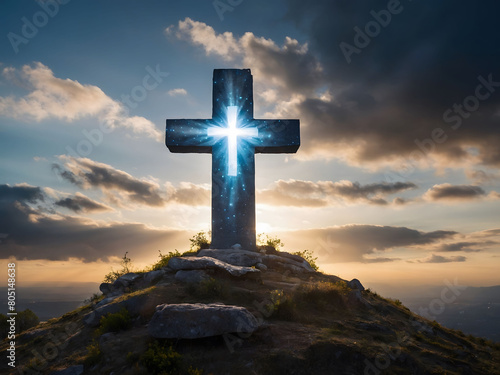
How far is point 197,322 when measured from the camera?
718 cm

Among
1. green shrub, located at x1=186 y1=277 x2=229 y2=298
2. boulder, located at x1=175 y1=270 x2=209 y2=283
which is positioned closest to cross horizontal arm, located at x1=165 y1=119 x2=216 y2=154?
boulder, located at x1=175 y1=270 x2=209 y2=283

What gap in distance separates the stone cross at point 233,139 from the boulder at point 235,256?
175 centimetres

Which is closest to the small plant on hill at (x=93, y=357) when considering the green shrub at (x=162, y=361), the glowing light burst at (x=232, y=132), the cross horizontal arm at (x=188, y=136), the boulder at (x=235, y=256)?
the green shrub at (x=162, y=361)

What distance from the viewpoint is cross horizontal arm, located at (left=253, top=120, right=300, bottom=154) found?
16.2 metres

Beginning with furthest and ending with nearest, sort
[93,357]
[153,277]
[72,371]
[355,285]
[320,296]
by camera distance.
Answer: [355,285] → [153,277] → [320,296] → [93,357] → [72,371]

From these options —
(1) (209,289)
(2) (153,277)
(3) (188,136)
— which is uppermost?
(3) (188,136)

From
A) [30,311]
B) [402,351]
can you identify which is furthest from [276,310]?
[30,311]

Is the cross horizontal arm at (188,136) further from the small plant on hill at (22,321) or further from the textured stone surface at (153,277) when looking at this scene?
the small plant on hill at (22,321)

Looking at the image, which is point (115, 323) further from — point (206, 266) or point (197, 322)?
point (206, 266)

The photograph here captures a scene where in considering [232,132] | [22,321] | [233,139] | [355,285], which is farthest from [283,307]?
A: [22,321]

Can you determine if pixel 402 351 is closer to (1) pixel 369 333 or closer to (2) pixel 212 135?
(1) pixel 369 333

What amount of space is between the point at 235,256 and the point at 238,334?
542 cm

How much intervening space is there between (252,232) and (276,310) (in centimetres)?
618

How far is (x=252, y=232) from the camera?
14961 mm
